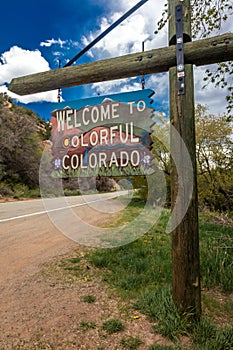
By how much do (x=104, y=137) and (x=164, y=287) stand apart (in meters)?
1.81

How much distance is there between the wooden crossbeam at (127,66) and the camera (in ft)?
7.59

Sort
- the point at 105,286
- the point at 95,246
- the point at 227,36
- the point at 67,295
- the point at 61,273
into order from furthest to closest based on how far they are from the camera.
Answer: the point at 95,246 < the point at 61,273 < the point at 105,286 < the point at 67,295 < the point at 227,36

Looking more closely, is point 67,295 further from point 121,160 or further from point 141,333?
point 121,160

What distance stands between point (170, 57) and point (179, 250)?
1820 mm

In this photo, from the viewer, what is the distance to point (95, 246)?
4.96 m

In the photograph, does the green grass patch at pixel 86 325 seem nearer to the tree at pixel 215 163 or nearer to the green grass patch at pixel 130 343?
the green grass patch at pixel 130 343

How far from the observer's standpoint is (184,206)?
7.60 feet

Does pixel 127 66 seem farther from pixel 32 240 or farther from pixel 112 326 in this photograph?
pixel 32 240

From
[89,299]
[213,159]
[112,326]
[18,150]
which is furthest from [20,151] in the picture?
[112,326]

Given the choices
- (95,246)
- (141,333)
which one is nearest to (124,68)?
(141,333)

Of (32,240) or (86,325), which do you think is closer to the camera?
(86,325)

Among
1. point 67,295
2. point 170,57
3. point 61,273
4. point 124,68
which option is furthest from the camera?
point 61,273

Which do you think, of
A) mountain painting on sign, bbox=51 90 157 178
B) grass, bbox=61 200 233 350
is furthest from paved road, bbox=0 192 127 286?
mountain painting on sign, bbox=51 90 157 178

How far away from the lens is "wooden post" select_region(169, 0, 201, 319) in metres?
2.30
